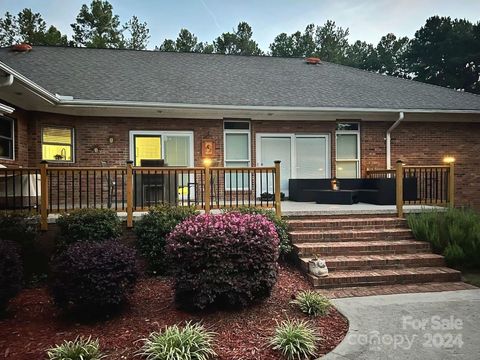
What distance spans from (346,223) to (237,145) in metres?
4.54

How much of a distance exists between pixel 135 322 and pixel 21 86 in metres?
5.40

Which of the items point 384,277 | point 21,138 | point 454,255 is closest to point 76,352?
point 384,277

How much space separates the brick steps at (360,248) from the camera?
5.95m

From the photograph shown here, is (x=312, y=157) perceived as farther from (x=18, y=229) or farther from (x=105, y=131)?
(x=18, y=229)

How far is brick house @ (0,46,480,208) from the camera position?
899 cm

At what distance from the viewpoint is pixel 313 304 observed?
4203 millimetres

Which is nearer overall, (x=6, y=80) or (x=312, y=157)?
(x=6, y=80)

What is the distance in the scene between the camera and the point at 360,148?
10711 millimetres

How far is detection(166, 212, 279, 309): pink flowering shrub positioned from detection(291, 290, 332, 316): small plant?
0.44m

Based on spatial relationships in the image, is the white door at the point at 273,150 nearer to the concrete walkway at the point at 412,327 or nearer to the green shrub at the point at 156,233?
the green shrub at the point at 156,233

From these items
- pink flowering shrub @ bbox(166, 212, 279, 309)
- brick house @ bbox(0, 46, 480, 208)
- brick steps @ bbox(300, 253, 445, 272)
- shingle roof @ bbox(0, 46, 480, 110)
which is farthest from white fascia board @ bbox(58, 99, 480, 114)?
pink flowering shrub @ bbox(166, 212, 279, 309)

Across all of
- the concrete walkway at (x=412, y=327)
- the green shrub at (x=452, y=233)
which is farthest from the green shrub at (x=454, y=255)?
the concrete walkway at (x=412, y=327)

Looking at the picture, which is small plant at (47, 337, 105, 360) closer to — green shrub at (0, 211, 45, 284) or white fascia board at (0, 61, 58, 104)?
green shrub at (0, 211, 45, 284)

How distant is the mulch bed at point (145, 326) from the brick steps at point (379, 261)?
1101mm
